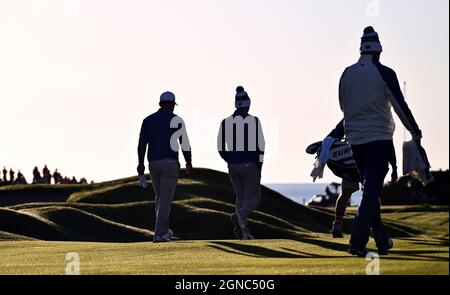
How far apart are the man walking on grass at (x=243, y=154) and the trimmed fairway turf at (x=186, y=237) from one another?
1.15 meters

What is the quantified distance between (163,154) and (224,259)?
664cm

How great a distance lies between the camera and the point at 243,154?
74.4 feet

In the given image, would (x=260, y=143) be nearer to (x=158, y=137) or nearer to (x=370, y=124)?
(x=158, y=137)

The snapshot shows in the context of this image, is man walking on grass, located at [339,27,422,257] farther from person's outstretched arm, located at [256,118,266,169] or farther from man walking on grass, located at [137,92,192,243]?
person's outstretched arm, located at [256,118,266,169]

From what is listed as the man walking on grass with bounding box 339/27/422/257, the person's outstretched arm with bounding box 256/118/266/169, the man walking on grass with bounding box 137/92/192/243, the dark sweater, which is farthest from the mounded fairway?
the person's outstretched arm with bounding box 256/118/266/169

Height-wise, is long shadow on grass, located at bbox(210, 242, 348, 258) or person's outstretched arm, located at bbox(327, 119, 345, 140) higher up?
person's outstretched arm, located at bbox(327, 119, 345, 140)

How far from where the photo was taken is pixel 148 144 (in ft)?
71.3

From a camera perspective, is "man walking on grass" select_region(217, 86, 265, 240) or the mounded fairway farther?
"man walking on grass" select_region(217, 86, 265, 240)

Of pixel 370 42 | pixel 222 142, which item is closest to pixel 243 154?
pixel 222 142

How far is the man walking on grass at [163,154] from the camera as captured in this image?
2138cm

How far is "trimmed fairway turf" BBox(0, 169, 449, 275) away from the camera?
13557mm
